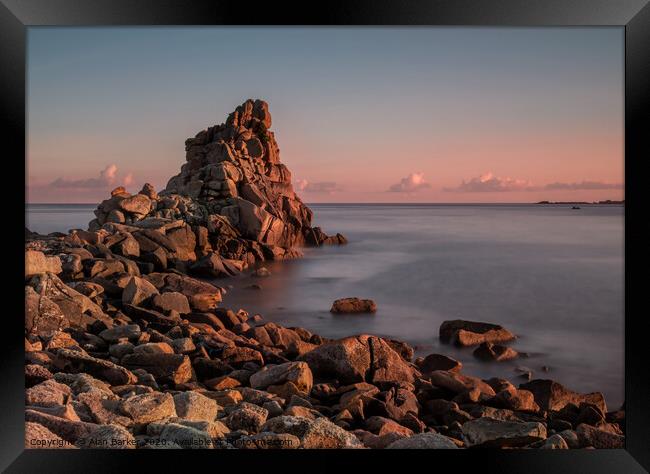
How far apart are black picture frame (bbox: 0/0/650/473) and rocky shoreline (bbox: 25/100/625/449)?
0.15 m

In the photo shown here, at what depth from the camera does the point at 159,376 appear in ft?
17.0

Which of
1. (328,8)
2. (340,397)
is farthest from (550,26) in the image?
(340,397)

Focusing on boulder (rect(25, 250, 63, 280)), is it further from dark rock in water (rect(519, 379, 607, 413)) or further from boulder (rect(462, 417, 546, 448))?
dark rock in water (rect(519, 379, 607, 413))

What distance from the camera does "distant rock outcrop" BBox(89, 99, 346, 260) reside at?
1490 centimetres

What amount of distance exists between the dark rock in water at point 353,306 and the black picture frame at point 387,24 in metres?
5.47

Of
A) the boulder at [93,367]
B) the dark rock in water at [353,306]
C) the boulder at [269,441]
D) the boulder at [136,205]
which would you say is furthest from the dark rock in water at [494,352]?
the boulder at [136,205]

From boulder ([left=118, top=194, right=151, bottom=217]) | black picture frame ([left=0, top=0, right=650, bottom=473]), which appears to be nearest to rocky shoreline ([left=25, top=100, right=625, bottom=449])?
black picture frame ([left=0, top=0, right=650, bottom=473])

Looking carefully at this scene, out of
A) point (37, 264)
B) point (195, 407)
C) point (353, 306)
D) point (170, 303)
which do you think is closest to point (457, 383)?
point (195, 407)

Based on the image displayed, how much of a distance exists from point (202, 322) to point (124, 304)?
1036 millimetres

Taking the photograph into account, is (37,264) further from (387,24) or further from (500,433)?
(500,433)

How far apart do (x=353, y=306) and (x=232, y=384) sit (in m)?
4.34

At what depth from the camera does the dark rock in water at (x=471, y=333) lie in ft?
25.1

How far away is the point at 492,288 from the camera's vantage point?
10578mm

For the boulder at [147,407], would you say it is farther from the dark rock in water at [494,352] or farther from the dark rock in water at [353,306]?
the dark rock in water at [353,306]
